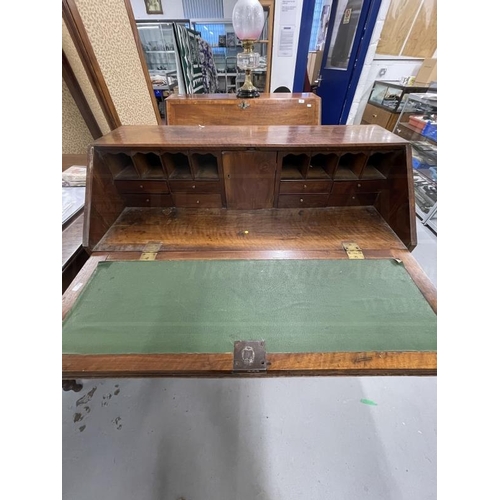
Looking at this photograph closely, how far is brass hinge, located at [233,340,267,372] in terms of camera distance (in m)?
0.50

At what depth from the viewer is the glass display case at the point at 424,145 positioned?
5.98 ft

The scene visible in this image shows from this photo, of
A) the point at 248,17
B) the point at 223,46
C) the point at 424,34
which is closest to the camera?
the point at 248,17

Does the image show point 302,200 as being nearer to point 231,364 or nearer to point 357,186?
point 357,186

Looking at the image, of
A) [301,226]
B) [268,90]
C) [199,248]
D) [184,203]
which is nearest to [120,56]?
[184,203]

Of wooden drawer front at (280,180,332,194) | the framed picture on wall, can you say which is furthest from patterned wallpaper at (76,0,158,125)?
the framed picture on wall

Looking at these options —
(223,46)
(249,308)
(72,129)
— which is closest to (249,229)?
(249,308)

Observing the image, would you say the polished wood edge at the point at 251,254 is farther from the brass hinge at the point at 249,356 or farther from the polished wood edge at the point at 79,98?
the polished wood edge at the point at 79,98

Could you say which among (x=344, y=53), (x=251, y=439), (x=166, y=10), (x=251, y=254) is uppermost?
(x=166, y=10)

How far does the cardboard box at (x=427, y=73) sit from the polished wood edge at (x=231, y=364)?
2.80m

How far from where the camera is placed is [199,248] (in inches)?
32.4

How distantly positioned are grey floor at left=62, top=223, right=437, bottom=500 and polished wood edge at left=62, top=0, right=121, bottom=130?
1.28 metres

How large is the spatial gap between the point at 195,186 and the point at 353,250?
621 mm

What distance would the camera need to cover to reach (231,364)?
51 centimetres

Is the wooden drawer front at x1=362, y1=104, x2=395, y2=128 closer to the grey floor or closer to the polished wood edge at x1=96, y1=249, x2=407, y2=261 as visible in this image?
the polished wood edge at x1=96, y1=249, x2=407, y2=261
